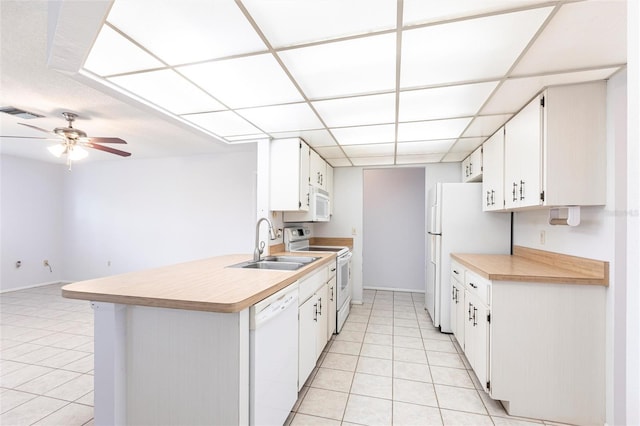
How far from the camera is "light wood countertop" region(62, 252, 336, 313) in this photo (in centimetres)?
125

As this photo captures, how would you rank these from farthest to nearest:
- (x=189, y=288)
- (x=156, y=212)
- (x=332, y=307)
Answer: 1. (x=156, y=212)
2. (x=332, y=307)
3. (x=189, y=288)

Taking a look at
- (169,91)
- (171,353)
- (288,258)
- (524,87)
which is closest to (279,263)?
(288,258)

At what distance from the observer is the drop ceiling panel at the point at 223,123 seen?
253cm

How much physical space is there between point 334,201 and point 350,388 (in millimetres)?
2967

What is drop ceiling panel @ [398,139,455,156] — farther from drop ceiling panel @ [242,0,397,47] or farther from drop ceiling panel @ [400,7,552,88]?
drop ceiling panel @ [242,0,397,47]

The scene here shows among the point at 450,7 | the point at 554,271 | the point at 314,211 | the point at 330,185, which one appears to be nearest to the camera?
the point at 450,7

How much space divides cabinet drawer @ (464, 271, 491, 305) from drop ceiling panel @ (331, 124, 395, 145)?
155 cm

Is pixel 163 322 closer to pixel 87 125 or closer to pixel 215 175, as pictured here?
pixel 87 125

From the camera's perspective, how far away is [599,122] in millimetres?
1804

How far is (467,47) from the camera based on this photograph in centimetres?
148

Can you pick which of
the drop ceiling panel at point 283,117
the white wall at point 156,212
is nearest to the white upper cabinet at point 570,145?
the drop ceiling panel at point 283,117

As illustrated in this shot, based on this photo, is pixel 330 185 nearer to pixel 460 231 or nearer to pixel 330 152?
pixel 330 152

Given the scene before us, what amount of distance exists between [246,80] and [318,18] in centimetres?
75

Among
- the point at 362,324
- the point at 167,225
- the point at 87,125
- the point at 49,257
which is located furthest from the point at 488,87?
the point at 49,257
